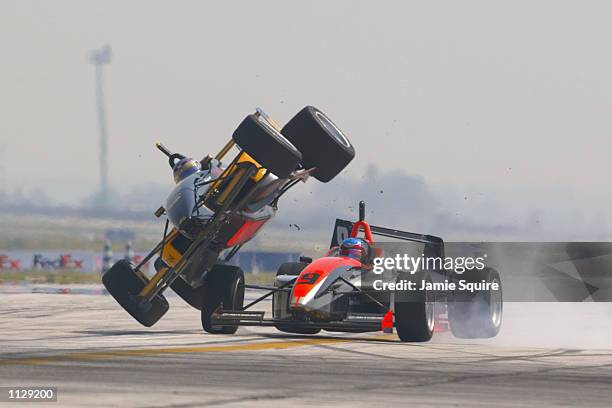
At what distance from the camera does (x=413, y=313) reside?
18.5 meters

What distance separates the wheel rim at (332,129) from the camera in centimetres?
2041

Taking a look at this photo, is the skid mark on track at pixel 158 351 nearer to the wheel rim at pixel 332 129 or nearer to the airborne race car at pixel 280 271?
the airborne race car at pixel 280 271

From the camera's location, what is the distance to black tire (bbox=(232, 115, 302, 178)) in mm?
18609

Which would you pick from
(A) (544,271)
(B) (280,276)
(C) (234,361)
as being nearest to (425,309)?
(B) (280,276)

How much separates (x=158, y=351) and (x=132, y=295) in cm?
385

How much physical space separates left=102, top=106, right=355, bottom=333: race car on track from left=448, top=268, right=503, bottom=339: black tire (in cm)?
297

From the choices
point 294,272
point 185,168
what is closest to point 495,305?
point 294,272

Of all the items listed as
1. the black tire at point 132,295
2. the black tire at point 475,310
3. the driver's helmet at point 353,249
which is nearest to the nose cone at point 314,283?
the driver's helmet at point 353,249

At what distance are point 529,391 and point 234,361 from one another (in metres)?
4.24

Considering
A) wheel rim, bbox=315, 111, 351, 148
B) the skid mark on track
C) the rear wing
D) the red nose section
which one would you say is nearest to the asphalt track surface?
the skid mark on track

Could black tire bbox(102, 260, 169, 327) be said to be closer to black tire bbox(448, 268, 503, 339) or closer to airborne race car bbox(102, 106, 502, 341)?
airborne race car bbox(102, 106, 502, 341)

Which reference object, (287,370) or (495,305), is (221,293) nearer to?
(495,305)

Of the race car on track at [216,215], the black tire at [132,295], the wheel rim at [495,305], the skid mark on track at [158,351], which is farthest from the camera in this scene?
the wheel rim at [495,305]

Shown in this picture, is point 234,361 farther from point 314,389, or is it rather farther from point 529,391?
point 529,391
